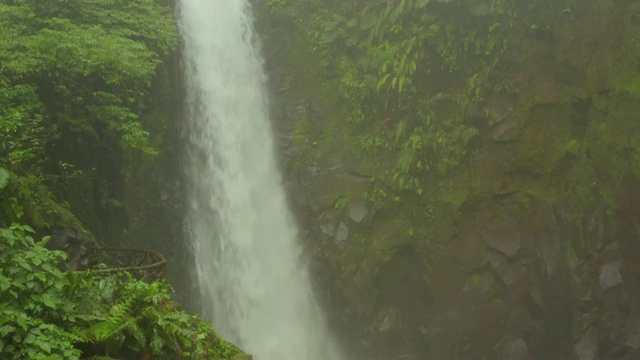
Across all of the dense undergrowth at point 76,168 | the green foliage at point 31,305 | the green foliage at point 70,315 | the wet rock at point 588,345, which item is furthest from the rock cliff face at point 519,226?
the green foliage at point 31,305

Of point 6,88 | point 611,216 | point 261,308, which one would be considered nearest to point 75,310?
point 6,88

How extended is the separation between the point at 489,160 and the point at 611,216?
2873mm

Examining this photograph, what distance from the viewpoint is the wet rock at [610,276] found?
38.0ft

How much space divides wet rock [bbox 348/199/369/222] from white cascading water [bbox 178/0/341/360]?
1730 millimetres

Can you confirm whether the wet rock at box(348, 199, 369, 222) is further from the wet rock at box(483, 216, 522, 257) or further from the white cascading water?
the wet rock at box(483, 216, 522, 257)

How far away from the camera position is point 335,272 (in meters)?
14.1

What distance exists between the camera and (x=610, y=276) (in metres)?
11.7

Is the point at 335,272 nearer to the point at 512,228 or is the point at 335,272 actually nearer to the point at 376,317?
the point at 376,317

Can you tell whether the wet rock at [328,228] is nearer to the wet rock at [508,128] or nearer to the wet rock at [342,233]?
the wet rock at [342,233]

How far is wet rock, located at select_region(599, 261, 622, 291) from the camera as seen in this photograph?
11.6 meters

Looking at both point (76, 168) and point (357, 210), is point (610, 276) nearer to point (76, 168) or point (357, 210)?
point (357, 210)

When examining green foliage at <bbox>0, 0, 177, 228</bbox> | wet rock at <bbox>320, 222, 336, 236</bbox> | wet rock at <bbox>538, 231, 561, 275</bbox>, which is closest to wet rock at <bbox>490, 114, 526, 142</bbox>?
wet rock at <bbox>538, 231, 561, 275</bbox>

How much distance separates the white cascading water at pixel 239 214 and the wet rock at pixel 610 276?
6526mm

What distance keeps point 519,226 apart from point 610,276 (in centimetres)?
211
